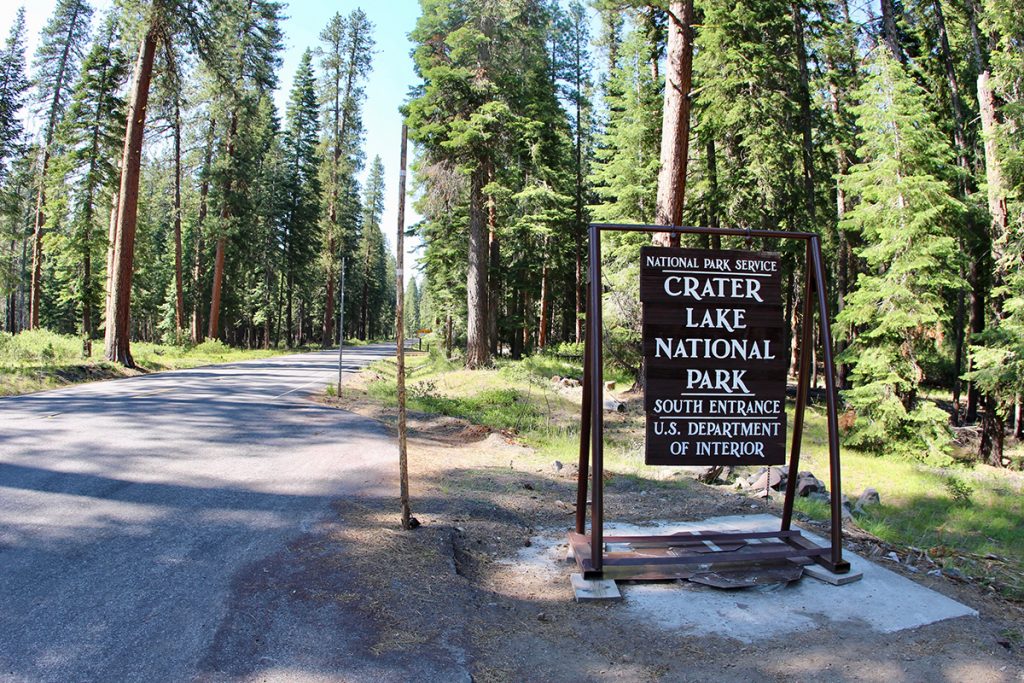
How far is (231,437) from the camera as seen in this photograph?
9195 mm

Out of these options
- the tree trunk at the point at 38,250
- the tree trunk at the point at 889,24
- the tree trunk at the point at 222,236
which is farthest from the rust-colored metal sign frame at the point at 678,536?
the tree trunk at the point at 38,250

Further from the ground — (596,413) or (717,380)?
(717,380)

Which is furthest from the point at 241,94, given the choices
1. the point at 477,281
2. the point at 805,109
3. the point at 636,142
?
the point at 805,109

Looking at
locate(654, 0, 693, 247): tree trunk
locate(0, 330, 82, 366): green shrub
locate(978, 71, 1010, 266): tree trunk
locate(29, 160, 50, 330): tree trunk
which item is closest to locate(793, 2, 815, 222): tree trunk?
locate(978, 71, 1010, 266): tree trunk

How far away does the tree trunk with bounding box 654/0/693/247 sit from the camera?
1106cm

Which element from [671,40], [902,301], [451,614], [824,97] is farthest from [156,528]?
[824,97]

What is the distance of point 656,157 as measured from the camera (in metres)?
21.5

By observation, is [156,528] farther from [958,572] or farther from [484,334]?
[484,334]

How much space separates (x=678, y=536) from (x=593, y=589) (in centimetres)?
120

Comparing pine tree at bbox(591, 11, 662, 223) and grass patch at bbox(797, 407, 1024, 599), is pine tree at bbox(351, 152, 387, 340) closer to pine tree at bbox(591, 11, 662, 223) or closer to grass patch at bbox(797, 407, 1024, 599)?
pine tree at bbox(591, 11, 662, 223)

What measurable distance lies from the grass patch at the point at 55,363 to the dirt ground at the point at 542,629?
37.5 feet

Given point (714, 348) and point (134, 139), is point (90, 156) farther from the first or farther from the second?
point (714, 348)

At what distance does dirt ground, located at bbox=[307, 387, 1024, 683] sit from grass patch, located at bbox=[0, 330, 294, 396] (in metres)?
11.4

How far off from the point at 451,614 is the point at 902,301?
14.1 metres
